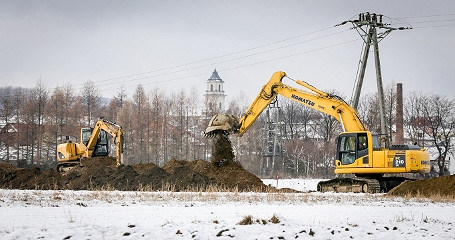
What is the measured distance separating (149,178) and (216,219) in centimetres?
1697

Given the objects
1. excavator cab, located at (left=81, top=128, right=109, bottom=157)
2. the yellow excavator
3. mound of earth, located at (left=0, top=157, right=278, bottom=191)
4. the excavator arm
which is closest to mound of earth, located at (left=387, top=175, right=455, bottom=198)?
the excavator arm

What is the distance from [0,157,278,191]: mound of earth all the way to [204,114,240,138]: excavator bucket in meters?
1.81

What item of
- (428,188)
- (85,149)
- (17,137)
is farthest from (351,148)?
(17,137)

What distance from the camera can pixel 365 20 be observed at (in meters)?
37.4

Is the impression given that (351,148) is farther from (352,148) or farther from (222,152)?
(222,152)

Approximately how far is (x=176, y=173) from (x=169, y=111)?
47988 millimetres

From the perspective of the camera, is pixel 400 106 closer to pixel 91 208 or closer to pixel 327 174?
pixel 327 174

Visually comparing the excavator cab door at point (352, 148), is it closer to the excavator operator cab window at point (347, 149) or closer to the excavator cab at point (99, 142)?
the excavator operator cab window at point (347, 149)

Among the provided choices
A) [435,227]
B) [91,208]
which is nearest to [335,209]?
[435,227]

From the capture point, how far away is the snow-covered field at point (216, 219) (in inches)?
494

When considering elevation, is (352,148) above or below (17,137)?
below

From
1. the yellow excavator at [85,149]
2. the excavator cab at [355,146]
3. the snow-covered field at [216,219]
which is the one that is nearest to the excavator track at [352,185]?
the excavator cab at [355,146]

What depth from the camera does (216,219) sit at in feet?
47.0

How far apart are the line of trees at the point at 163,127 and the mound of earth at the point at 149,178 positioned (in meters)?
26.1
